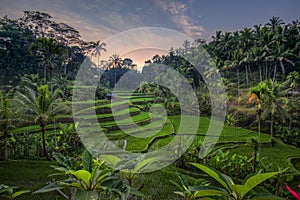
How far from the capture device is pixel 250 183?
53.0 inches

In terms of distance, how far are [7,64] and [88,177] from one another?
79.3ft

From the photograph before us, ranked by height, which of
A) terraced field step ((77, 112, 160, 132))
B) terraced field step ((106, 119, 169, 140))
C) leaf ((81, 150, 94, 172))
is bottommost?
terraced field step ((106, 119, 169, 140))

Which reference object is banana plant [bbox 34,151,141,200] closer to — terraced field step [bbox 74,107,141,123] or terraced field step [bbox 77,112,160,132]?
terraced field step [bbox 77,112,160,132]

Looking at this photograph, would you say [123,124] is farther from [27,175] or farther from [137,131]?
[27,175]

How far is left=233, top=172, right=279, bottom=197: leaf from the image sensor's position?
1321 millimetres

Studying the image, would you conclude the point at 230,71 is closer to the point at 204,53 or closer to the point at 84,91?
the point at 204,53

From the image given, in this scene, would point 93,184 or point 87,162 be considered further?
point 87,162

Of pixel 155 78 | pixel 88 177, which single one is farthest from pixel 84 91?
pixel 88 177

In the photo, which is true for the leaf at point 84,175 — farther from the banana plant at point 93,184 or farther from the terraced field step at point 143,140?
the terraced field step at point 143,140

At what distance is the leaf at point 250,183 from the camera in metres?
1.32

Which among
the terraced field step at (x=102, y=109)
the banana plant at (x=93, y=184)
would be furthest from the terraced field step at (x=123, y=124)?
the banana plant at (x=93, y=184)

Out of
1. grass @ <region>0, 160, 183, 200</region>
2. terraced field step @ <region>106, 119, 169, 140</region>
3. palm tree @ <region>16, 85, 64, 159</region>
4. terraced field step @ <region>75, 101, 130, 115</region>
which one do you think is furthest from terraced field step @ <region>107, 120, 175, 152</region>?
terraced field step @ <region>75, 101, 130, 115</region>

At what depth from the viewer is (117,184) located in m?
1.54

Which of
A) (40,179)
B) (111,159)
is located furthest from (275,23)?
(111,159)
